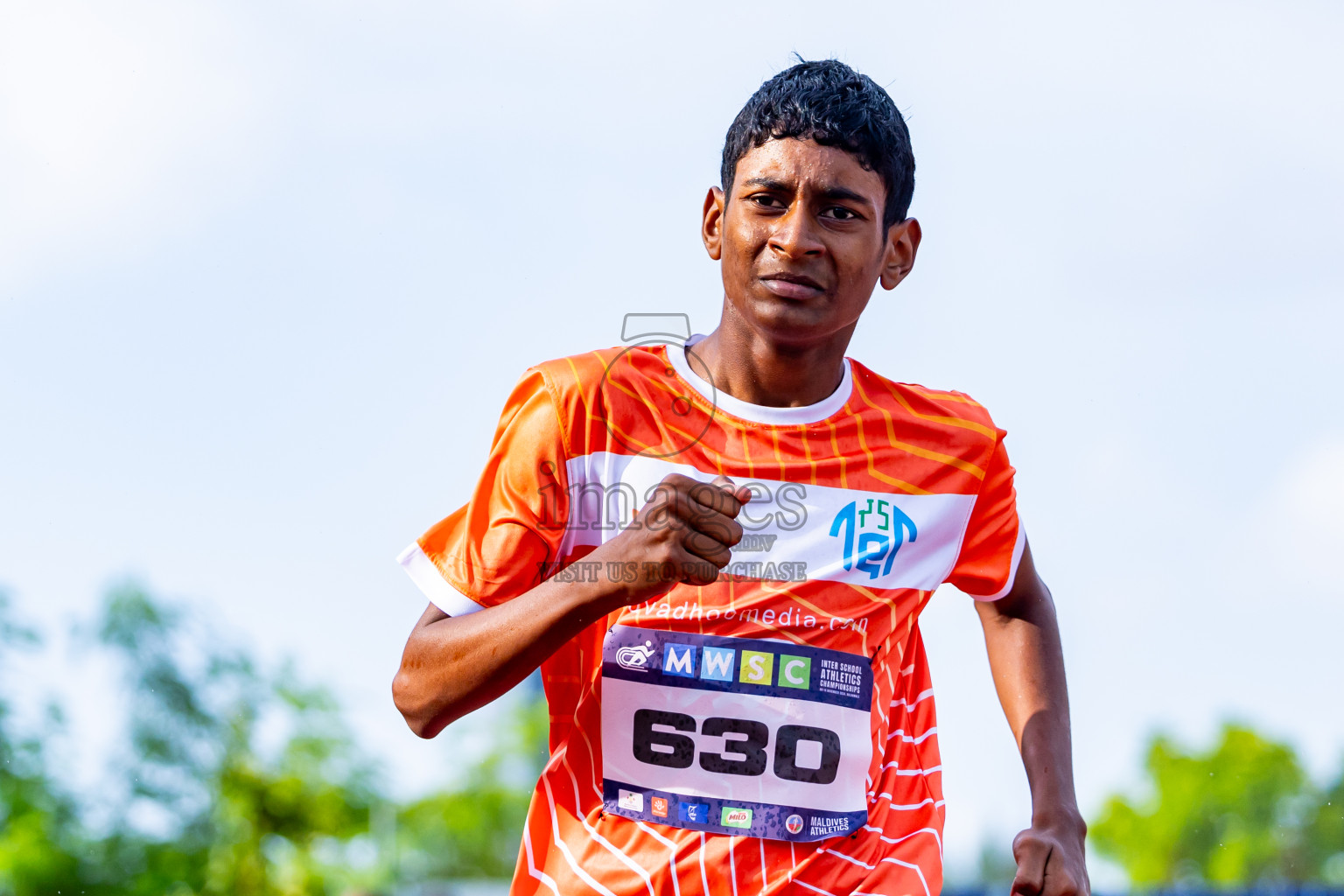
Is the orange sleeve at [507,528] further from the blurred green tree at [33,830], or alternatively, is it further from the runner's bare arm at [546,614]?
the blurred green tree at [33,830]

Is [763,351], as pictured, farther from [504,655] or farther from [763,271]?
[504,655]

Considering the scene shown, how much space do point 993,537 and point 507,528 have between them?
1.24 m

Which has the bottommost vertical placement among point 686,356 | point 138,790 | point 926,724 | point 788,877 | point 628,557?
point 138,790

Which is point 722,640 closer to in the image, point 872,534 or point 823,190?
point 872,534

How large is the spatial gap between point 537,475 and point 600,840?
764 millimetres

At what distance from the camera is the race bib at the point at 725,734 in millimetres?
2641

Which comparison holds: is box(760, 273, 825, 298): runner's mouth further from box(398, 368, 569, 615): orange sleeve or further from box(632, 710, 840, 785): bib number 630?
box(632, 710, 840, 785): bib number 630

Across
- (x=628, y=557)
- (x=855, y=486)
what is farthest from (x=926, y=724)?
(x=628, y=557)

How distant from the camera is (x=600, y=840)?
8.82 feet

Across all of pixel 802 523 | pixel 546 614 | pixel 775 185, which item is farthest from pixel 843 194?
pixel 546 614

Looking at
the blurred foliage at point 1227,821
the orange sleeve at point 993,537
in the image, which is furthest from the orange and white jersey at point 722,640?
the blurred foliage at point 1227,821

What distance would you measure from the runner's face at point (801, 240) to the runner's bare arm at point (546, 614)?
25.4 inches

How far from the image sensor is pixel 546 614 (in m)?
2.42

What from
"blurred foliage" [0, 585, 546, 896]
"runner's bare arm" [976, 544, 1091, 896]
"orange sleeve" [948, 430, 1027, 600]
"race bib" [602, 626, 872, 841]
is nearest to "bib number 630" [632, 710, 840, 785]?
"race bib" [602, 626, 872, 841]
